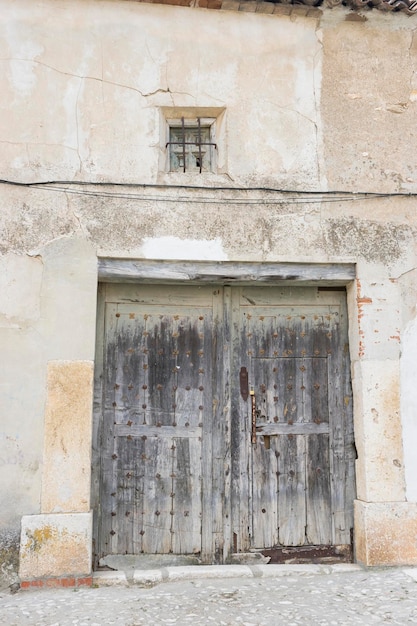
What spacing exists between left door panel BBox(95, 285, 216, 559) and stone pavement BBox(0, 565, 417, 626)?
0.30 metres

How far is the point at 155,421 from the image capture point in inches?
170

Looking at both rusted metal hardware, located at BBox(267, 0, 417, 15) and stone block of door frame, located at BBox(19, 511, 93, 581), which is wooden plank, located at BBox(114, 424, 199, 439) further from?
rusted metal hardware, located at BBox(267, 0, 417, 15)

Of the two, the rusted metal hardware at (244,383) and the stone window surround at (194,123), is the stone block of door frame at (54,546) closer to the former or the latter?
the rusted metal hardware at (244,383)

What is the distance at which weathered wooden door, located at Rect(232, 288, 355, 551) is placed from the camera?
4.34m

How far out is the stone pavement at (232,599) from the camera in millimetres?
3268

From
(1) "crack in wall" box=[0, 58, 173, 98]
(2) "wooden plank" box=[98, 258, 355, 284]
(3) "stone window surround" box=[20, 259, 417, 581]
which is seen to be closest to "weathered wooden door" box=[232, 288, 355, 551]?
(3) "stone window surround" box=[20, 259, 417, 581]

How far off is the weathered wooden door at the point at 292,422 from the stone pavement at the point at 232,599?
316 millimetres

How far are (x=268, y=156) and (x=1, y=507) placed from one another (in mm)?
3067

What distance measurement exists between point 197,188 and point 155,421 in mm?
1727

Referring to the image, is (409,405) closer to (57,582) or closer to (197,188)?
(197,188)

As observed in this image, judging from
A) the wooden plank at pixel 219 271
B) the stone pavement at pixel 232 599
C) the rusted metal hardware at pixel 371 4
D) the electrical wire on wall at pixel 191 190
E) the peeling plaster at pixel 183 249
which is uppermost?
the rusted metal hardware at pixel 371 4

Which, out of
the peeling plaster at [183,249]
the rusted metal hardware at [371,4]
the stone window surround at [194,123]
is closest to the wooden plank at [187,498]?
the peeling plaster at [183,249]

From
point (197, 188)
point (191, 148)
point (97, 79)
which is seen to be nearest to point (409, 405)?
point (197, 188)

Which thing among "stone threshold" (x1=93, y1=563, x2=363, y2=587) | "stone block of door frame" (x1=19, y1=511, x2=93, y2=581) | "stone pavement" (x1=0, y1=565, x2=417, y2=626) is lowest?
"stone pavement" (x1=0, y1=565, x2=417, y2=626)
